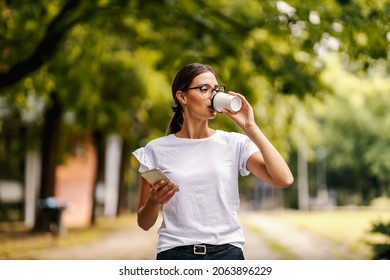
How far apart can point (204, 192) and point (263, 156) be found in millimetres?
265

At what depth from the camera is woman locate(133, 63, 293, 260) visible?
285 cm

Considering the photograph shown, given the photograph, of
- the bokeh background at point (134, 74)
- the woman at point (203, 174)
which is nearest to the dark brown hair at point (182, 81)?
the woman at point (203, 174)

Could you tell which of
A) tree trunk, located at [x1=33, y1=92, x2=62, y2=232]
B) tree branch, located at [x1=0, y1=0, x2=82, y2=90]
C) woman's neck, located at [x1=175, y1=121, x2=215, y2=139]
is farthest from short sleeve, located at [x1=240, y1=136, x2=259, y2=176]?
tree trunk, located at [x1=33, y1=92, x2=62, y2=232]

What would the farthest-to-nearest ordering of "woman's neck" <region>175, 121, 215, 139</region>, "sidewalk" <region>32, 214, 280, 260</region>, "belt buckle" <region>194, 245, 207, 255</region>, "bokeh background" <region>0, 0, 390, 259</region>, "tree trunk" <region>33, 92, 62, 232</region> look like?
1. "tree trunk" <region>33, 92, 62, 232</region>
2. "sidewalk" <region>32, 214, 280, 260</region>
3. "bokeh background" <region>0, 0, 390, 259</region>
4. "woman's neck" <region>175, 121, 215, 139</region>
5. "belt buckle" <region>194, 245, 207, 255</region>

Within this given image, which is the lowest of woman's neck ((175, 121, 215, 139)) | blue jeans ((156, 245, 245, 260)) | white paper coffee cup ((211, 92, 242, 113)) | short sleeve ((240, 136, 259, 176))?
blue jeans ((156, 245, 245, 260))

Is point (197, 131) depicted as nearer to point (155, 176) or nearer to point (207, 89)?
point (207, 89)

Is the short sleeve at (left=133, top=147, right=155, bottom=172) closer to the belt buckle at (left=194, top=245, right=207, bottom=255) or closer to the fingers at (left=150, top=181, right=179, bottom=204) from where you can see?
the fingers at (left=150, top=181, right=179, bottom=204)

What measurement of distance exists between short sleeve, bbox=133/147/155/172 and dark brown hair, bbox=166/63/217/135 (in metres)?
0.18

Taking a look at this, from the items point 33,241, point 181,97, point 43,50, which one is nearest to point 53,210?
point 33,241

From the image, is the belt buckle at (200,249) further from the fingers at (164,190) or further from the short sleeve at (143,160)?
the short sleeve at (143,160)
